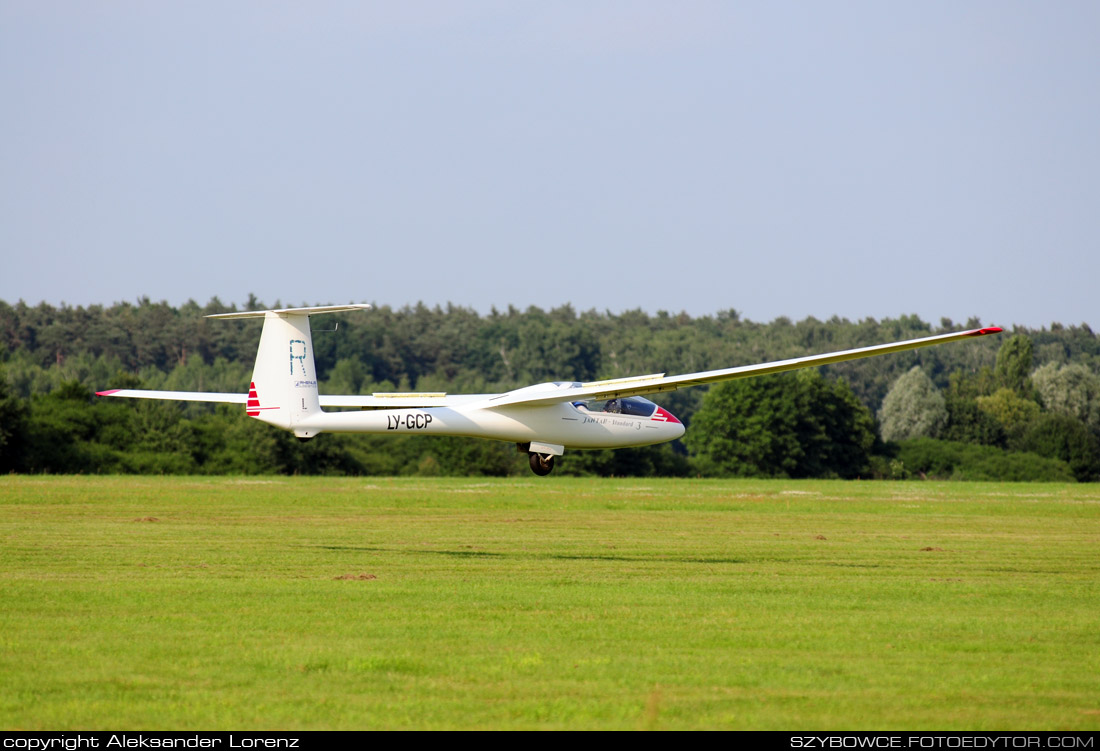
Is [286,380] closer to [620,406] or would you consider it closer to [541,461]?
[541,461]

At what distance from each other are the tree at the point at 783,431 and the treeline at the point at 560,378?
5.2 inches

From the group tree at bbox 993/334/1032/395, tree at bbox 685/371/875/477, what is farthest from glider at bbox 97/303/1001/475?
tree at bbox 993/334/1032/395

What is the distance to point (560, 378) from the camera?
135m

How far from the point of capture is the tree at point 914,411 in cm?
10319

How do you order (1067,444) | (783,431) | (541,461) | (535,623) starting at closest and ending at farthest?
(535,623)
(541,461)
(1067,444)
(783,431)

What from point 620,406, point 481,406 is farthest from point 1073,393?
point 481,406

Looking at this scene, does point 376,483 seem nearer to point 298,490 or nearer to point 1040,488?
point 298,490

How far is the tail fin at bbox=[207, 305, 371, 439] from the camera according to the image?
70.9ft

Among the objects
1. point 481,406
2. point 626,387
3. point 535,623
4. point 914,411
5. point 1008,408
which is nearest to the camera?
point 535,623

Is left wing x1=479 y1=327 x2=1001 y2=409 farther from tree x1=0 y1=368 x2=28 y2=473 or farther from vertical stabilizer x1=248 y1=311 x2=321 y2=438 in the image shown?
tree x1=0 y1=368 x2=28 y2=473

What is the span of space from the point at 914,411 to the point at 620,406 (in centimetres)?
8559

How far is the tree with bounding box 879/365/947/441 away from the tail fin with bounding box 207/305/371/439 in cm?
8841

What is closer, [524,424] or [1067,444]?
[524,424]

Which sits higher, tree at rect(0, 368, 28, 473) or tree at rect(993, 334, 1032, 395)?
tree at rect(993, 334, 1032, 395)
